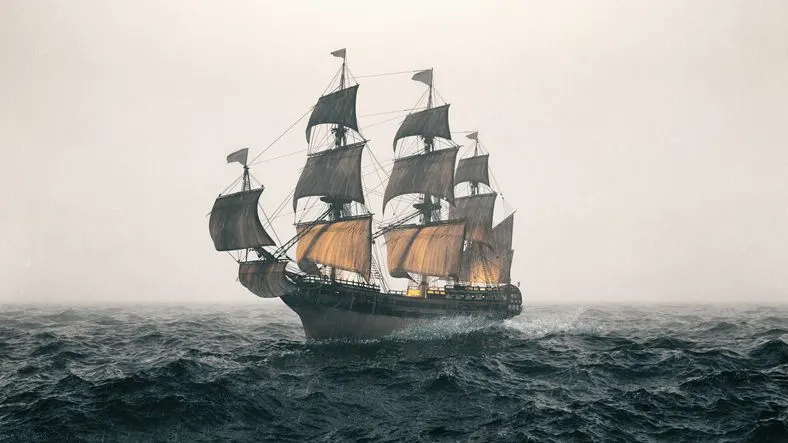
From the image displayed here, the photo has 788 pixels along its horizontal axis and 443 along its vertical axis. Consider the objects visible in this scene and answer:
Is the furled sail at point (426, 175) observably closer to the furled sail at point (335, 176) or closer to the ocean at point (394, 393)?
the furled sail at point (335, 176)

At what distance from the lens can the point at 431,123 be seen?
49688 millimetres

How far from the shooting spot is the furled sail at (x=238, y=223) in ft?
112

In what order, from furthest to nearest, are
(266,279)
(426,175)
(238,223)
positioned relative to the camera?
(426,175)
(238,223)
(266,279)

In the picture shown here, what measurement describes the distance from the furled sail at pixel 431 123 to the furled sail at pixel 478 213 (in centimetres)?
1148

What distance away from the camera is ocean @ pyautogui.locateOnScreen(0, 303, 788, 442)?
1308cm

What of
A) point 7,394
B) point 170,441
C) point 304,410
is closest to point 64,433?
point 170,441

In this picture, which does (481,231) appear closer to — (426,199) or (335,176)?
(426,199)

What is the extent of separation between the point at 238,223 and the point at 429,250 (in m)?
Answer: 20.0

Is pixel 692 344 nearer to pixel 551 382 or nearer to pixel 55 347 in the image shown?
pixel 551 382

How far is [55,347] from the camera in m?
24.1

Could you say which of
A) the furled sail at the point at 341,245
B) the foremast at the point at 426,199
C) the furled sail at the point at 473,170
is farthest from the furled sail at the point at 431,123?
the furled sail at the point at 341,245

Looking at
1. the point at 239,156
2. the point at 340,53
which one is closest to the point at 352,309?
the point at 239,156

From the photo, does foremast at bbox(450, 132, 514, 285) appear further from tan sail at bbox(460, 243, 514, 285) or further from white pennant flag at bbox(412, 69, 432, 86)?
white pennant flag at bbox(412, 69, 432, 86)

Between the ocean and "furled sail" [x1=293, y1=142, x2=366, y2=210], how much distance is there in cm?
1689
